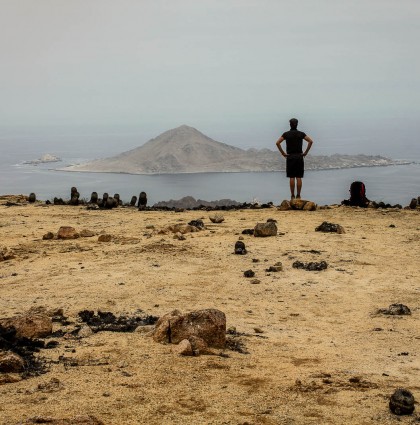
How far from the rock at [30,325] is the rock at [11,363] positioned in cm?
87

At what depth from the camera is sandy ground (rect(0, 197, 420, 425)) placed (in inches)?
173

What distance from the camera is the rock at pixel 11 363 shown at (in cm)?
489

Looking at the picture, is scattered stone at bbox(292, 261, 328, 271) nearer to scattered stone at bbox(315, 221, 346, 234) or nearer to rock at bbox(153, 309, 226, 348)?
scattered stone at bbox(315, 221, 346, 234)

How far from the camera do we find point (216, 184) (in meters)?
67.8

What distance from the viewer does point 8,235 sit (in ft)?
41.3

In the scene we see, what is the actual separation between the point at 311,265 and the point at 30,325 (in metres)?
4.79

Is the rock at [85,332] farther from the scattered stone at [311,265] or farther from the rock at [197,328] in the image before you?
the scattered stone at [311,265]

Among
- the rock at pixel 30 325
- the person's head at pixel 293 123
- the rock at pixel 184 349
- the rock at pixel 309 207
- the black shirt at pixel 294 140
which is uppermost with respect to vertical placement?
the person's head at pixel 293 123

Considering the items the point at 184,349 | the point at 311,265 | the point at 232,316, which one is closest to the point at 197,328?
the point at 184,349

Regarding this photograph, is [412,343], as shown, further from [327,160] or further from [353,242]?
[327,160]

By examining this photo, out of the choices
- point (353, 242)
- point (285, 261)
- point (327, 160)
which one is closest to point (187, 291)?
point (285, 261)

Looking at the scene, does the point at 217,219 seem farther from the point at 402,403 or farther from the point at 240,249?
the point at 402,403

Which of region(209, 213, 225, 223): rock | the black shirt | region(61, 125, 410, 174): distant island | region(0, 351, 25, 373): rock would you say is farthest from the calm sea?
region(0, 351, 25, 373): rock

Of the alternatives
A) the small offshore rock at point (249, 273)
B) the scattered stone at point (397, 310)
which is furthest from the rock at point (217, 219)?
the scattered stone at point (397, 310)
